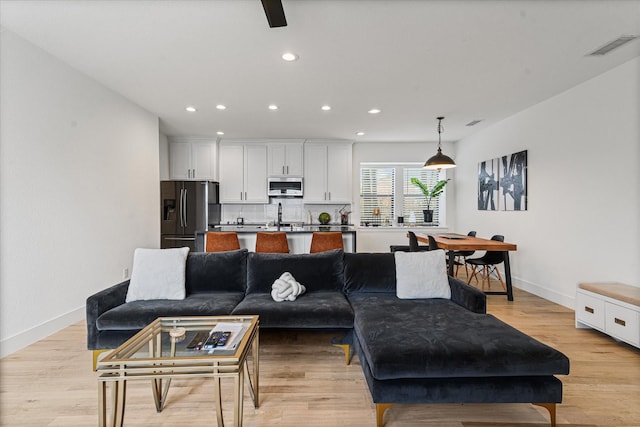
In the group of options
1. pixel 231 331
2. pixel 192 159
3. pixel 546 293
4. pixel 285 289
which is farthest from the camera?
pixel 192 159

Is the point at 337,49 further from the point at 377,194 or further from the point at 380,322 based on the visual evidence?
the point at 377,194

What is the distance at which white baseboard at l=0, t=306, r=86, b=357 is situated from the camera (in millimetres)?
2573

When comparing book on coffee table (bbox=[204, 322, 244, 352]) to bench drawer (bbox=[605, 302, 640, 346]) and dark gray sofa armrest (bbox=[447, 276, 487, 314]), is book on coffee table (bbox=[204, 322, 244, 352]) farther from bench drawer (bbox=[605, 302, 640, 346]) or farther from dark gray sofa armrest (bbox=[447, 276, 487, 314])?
bench drawer (bbox=[605, 302, 640, 346])

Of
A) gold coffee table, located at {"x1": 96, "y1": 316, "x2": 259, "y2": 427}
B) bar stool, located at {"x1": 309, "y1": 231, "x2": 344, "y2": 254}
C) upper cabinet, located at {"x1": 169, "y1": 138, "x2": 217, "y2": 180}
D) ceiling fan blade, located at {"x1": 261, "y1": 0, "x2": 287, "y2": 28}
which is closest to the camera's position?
gold coffee table, located at {"x1": 96, "y1": 316, "x2": 259, "y2": 427}

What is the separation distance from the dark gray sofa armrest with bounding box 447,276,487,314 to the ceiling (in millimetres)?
2119

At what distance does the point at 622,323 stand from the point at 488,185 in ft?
10.5

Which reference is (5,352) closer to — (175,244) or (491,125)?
(175,244)

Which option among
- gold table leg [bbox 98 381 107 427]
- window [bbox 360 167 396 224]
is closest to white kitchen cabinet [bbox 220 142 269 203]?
window [bbox 360 167 396 224]

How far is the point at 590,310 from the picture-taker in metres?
3.02

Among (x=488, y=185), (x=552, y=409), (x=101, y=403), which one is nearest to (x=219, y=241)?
(x=101, y=403)

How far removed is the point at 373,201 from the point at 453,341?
18.2 feet

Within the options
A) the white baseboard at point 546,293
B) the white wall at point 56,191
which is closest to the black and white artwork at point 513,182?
the white baseboard at point 546,293

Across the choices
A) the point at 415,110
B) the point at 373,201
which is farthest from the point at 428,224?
the point at 415,110

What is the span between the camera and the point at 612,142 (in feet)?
10.8
